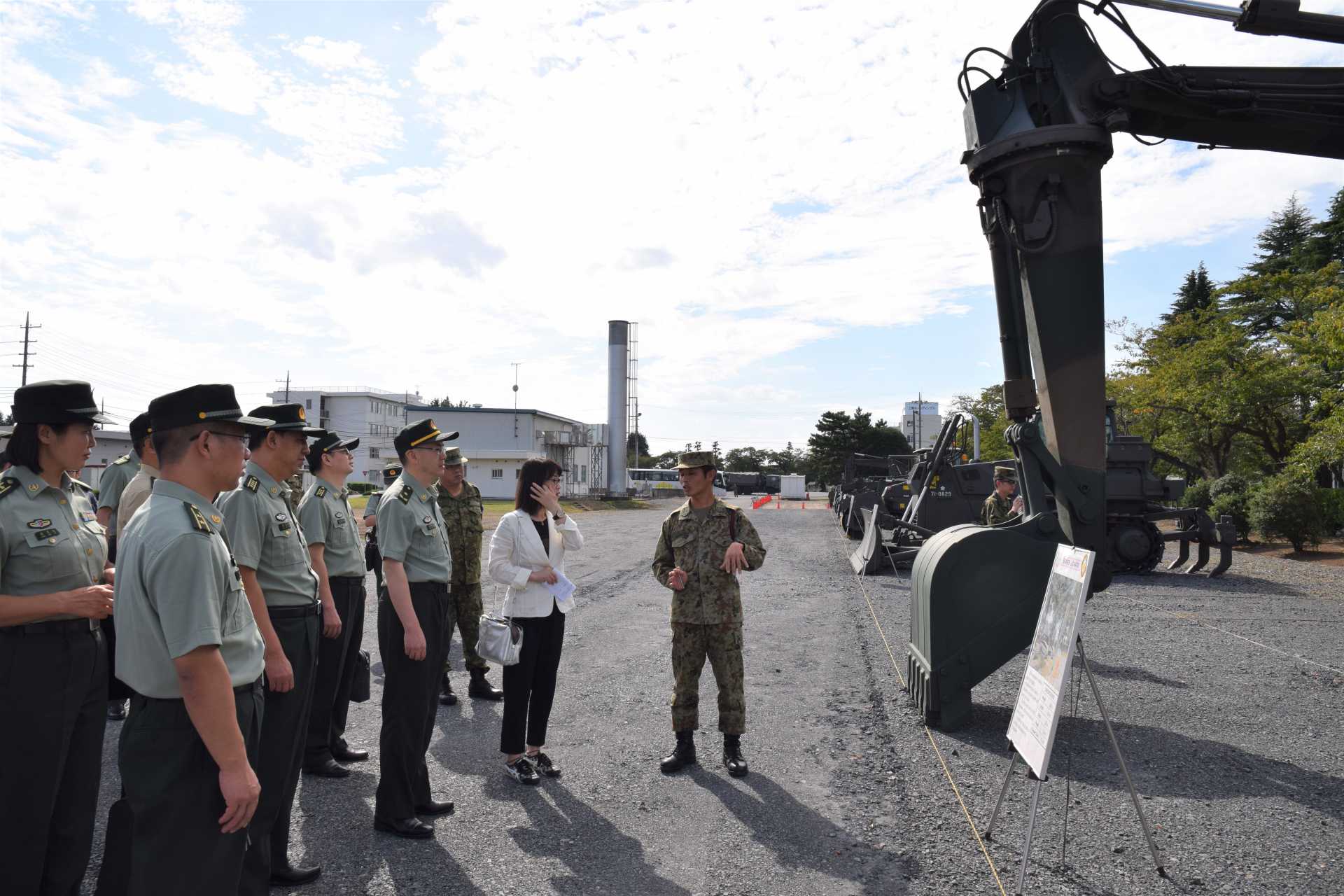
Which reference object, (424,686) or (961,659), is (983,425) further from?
(424,686)

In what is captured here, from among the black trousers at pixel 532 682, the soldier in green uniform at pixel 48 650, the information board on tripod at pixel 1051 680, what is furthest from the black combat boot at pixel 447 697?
the information board on tripod at pixel 1051 680

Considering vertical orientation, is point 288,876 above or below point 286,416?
below

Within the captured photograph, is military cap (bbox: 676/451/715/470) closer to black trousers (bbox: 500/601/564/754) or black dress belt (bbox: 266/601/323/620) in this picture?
black trousers (bbox: 500/601/564/754)

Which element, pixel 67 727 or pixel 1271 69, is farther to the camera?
pixel 1271 69

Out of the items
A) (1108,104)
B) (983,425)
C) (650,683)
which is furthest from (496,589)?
(983,425)

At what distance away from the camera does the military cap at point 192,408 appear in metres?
2.50

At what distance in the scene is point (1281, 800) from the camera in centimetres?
461

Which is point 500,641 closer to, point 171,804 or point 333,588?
point 333,588

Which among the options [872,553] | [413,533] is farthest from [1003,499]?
[413,533]

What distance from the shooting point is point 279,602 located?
12.5 feet

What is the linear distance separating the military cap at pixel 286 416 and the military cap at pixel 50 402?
0.67 m

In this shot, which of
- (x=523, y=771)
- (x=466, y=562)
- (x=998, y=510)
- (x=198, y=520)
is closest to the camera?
(x=198, y=520)

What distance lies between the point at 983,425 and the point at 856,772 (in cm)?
3942

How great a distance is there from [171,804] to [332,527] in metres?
3.10
